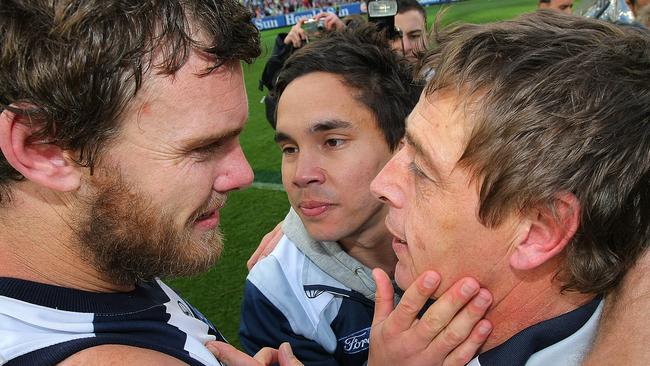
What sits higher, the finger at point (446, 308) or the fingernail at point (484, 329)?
the finger at point (446, 308)

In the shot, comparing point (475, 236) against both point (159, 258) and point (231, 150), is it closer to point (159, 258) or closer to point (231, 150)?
point (231, 150)

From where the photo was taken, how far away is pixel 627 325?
1.40m

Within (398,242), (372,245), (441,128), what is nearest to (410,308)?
(398,242)

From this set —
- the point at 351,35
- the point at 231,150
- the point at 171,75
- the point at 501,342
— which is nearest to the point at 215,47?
the point at 171,75

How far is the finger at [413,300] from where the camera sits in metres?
1.66

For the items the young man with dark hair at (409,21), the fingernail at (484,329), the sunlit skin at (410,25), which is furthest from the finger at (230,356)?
the sunlit skin at (410,25)

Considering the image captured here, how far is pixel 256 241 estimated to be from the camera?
5.57 m

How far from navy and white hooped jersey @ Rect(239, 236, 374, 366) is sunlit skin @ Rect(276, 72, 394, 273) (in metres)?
0.22

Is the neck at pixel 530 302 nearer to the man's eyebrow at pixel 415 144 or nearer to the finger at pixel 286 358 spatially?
the man's eyebrow at pixel 415 144

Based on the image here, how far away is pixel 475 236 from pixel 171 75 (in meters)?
0.99

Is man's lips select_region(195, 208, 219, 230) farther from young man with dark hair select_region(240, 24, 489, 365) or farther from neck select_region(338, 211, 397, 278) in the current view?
neck select_region(338, 211, 397, 278)

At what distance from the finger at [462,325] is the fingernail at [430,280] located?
0.41ft

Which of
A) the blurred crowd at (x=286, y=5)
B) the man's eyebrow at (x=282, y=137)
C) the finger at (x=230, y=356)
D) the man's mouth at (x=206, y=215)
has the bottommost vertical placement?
the blurred crowd at (x=286, y=5)

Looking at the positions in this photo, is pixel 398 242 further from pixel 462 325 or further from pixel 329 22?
pixel 329 22
